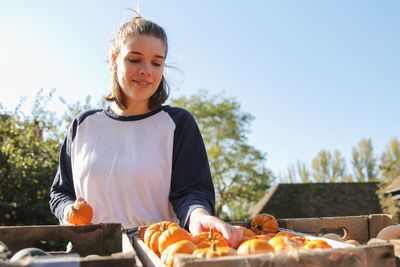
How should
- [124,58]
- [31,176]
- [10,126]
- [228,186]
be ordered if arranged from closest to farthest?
[124,58]
[31,176]
[10,126]
[228,186]

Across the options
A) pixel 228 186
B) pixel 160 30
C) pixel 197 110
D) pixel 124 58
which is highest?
pixel 197 110

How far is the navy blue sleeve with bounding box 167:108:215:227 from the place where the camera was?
235 cm

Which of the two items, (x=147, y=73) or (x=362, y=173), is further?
(x=362, y=173)

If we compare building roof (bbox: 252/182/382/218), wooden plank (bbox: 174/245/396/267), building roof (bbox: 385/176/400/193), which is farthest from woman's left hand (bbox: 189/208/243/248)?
building roof (bbox: 252/182/382/218)

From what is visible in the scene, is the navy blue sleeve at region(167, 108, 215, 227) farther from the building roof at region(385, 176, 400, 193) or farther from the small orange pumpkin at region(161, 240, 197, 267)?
the building roof at region(385, 176, 400, 193)

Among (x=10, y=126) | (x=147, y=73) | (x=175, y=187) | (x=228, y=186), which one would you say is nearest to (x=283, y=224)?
(x=175, y=187)

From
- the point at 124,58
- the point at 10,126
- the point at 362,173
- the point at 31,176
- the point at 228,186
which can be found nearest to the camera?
the point at 124,58

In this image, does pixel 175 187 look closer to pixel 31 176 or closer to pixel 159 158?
pixel 159 158

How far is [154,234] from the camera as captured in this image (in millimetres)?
1754

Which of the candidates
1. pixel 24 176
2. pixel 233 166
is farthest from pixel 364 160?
pixel 24 176

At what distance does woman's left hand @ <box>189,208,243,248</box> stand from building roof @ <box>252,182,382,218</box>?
2343 cm

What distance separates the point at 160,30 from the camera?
2621 millimetres

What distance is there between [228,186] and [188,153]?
111 ft

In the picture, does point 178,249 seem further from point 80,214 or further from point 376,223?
point 376,223
